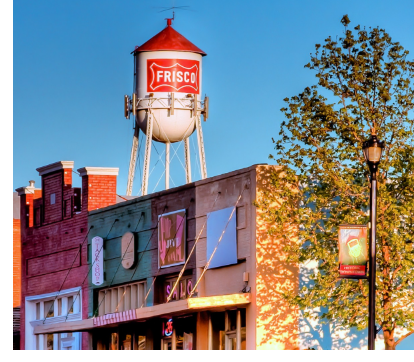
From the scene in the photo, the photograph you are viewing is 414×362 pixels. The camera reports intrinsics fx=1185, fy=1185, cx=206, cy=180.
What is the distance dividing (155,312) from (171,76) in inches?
558

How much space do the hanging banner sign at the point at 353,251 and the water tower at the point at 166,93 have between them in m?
19.5

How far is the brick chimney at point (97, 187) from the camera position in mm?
42531

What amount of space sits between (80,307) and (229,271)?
9419 millimetres

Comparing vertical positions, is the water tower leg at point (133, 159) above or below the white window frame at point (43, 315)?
above

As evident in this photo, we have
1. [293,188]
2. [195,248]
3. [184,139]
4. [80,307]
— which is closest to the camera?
[293,188]

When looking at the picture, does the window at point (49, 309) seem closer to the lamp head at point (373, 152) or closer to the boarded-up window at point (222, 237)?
the boarded-up window at point (222, 237)

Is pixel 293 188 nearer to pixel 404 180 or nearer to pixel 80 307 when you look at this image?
pixel 404 180

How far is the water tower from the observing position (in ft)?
152

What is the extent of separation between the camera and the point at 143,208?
39156mm

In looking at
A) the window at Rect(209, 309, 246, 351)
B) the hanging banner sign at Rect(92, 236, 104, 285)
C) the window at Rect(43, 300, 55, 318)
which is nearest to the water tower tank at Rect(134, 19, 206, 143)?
the hanging banner sign at Rect(92, 236, 104, 285)

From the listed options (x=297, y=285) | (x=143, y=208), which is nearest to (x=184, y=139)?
(x=143, y=208)

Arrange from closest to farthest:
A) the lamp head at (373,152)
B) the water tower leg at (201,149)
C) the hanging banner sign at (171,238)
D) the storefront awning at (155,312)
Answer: the lamp head at (373,152) < the storefront awning at (155,312) < the hanging banner sign at (171,238) < the water tower leg at (201,149)

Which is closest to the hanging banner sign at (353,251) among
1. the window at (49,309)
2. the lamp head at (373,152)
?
Answer: the lamp head at (373,152)

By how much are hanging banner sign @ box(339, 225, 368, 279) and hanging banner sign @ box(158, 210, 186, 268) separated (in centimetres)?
A: 1011
